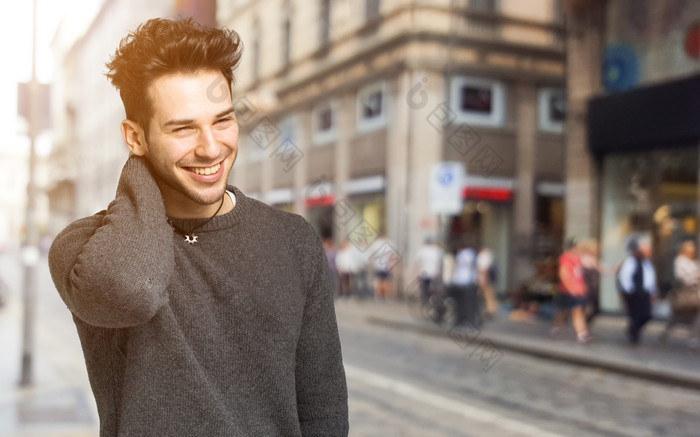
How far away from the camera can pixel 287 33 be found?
1659 cm

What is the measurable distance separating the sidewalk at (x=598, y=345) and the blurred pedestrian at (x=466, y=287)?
375 millimetres

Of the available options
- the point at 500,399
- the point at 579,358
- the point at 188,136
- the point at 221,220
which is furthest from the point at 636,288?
the point at 188,136

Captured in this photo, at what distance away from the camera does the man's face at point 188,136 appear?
1428 millimetres

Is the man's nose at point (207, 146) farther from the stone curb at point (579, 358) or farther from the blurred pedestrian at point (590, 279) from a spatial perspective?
the blurred pedestrian at point (590, 279)

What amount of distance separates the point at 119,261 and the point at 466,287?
12.0 m

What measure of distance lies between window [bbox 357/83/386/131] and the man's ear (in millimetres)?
17861

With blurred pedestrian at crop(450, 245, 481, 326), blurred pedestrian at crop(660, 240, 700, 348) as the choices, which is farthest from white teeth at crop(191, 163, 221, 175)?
blurred pedestrian at crop(450, 245, 481, 326)

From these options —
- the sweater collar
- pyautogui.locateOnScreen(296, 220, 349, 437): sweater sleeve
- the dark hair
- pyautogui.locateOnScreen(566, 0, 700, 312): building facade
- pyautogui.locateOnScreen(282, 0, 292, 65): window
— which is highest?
pyautogui.locateOnScreen(282, 0, 292, 65): window

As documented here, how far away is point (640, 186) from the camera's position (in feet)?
46.7

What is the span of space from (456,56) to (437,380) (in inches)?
479

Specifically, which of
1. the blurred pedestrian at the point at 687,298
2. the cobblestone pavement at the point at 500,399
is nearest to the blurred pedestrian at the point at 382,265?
the cobblestone pavement at the point at 500,399

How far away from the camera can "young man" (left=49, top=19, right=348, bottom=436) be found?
4.36 feet

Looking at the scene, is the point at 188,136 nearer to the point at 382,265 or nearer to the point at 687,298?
the point at 687,298

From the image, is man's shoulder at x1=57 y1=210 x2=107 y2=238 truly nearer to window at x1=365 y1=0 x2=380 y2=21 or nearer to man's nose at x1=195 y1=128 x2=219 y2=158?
man's nose at x1=195 y1=128 x2=219 y2=158
